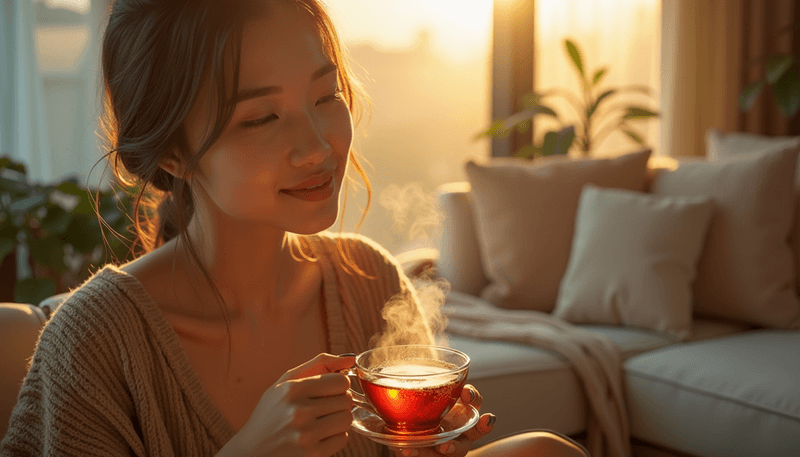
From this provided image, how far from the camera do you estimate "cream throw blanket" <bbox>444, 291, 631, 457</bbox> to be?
2.04 meters

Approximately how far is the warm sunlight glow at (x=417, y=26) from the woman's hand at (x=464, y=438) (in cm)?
369

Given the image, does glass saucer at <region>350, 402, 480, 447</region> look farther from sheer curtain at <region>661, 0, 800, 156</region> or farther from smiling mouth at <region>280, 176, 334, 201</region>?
sheer curtain at <region>661, 0, 800, 156</region>

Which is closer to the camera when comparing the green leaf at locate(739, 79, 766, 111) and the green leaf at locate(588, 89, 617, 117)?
the green leaf at locate(588, 89, 617, 117)

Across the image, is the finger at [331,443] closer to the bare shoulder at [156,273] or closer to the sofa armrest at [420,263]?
the bare shoulder at [156,273]

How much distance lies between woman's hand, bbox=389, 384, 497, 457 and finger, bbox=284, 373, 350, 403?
17 centimetres

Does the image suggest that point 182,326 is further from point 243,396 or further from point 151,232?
point 151,232

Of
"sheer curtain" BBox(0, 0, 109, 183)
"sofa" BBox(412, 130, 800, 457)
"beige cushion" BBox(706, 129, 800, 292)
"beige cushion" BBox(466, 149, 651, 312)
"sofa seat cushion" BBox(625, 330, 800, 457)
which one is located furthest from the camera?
"sheer curtain" BBox(0, 0, 109, 183)

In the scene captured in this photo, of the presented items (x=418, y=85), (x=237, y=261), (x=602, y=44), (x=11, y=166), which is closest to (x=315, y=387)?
(x=237, y=261)

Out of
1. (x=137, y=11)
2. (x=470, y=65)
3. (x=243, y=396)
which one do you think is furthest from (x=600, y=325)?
(x=470, y=65)

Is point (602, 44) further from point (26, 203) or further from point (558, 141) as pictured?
point (26, 203)

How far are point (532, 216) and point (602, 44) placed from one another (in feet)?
7.93

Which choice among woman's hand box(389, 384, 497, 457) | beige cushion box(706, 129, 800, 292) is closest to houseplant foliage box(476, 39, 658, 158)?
beige cushion box(706, 129, 800, 292)

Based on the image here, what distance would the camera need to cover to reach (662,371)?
6.72ft

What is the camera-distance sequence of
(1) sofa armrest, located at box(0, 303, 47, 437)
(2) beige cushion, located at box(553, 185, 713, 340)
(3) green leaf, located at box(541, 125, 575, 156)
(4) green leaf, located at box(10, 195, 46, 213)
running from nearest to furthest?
(1) sofa armrest, located at box(0, 303, 47, 437), (4) green leaf, located at box(10, 195, 46, 213), (2) beige cushion, located at box(553, 185, 713, 340), (3) green leaf, located at box(541, 125, 575, 156)
